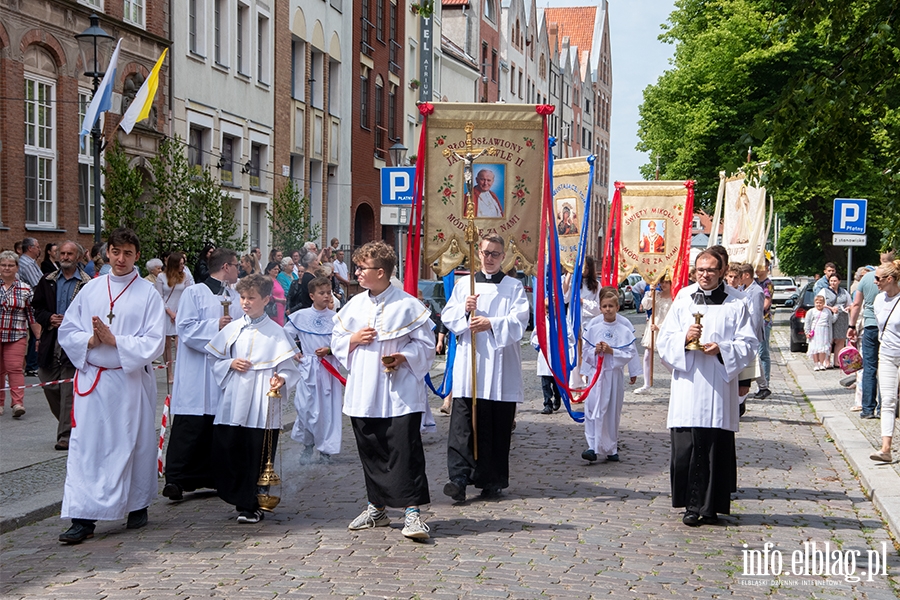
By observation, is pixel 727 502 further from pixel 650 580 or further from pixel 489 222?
pixel 489 222

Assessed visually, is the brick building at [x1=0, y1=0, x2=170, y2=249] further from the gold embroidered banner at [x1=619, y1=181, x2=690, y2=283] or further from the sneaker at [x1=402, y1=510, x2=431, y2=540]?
the sneaker at [x1=402, y1=510, x2=431, y2=540]

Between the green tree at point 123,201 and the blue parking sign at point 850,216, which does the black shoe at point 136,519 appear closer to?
the green tree at point 123,201

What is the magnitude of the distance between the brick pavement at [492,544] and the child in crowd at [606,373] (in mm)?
302

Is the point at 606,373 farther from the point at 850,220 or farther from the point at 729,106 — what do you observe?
the point at 729,106

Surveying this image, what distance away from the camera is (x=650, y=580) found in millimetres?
6047

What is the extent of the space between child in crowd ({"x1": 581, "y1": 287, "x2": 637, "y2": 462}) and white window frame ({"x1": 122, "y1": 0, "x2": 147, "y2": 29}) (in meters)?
13.7

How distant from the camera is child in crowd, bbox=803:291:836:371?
64.2 feet

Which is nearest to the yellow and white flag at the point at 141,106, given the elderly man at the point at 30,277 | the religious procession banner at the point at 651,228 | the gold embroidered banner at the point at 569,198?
the elderly man at the point at 30,277

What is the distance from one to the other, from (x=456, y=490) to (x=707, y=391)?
193 centimetres

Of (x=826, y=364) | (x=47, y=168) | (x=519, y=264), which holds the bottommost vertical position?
(x=826, y=364)

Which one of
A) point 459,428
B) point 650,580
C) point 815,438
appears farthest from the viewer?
point 815,438

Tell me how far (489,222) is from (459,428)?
2.22m

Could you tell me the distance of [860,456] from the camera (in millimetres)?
10141

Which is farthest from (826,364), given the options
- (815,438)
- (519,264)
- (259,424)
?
(259,424)
